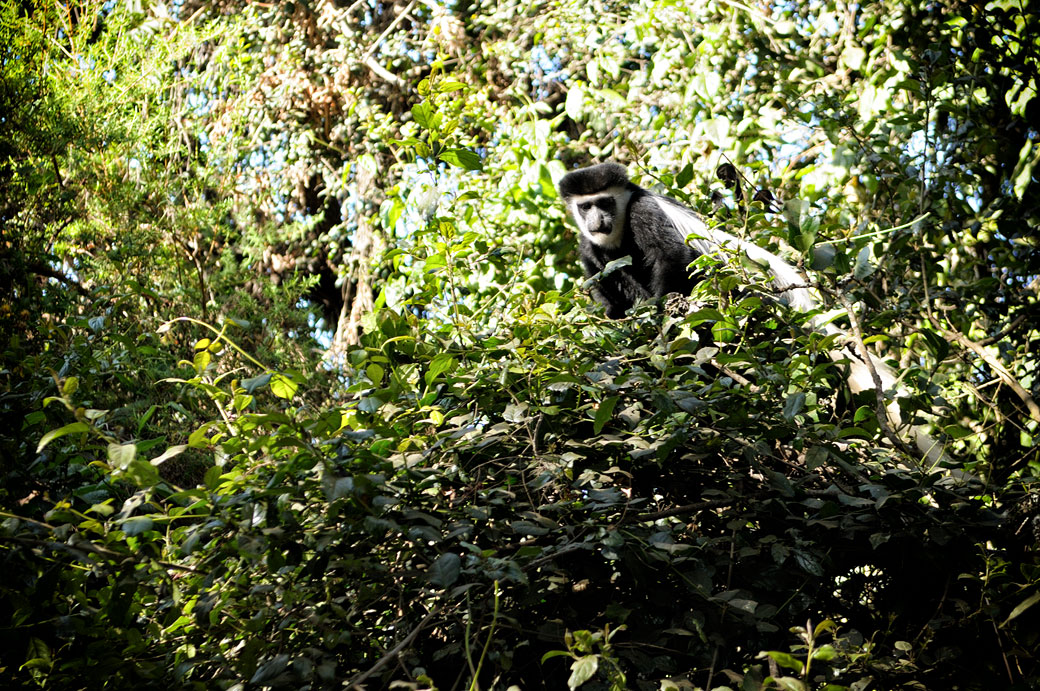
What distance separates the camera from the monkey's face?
3.31 meters

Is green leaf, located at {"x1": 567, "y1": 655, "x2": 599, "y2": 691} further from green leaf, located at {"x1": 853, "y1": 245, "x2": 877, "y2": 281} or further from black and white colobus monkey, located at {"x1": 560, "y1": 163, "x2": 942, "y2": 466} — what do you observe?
black and white colobus monkey, located at {"x1": 560, "y1": 163, "x2": 942, "y2": 466}

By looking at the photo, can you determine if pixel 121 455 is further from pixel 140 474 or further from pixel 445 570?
pixel 445 570

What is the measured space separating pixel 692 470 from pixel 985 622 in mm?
515

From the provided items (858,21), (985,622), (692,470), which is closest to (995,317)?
(985,622)

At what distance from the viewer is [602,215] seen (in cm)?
332

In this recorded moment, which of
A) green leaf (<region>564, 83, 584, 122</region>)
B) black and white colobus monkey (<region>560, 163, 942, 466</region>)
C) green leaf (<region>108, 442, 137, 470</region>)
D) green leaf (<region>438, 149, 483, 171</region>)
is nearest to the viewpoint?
green leaf (<region>108, 442, 137, 470</region>)

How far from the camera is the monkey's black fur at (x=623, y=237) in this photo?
322 centimetres

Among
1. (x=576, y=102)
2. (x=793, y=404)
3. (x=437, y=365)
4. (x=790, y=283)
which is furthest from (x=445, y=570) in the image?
(x=576, y=102)

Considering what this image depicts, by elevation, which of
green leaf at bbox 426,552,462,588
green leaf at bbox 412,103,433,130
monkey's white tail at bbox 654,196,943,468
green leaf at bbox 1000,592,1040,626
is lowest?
monkey's white tail at bbox 654,196,943,468

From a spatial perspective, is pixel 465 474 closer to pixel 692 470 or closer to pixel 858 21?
pixel 692 470

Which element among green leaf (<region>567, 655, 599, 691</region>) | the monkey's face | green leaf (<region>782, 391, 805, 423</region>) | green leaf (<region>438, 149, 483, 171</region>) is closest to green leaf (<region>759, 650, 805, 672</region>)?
green leaf (<region>567, 655, 599, 691</region>)

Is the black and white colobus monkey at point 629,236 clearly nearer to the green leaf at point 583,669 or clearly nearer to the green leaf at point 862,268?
the green leaf at point 862,268

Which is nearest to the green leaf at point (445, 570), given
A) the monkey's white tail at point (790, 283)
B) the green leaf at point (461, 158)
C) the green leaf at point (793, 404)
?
the green leaf at point (793, 404)

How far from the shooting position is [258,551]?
1055mm
